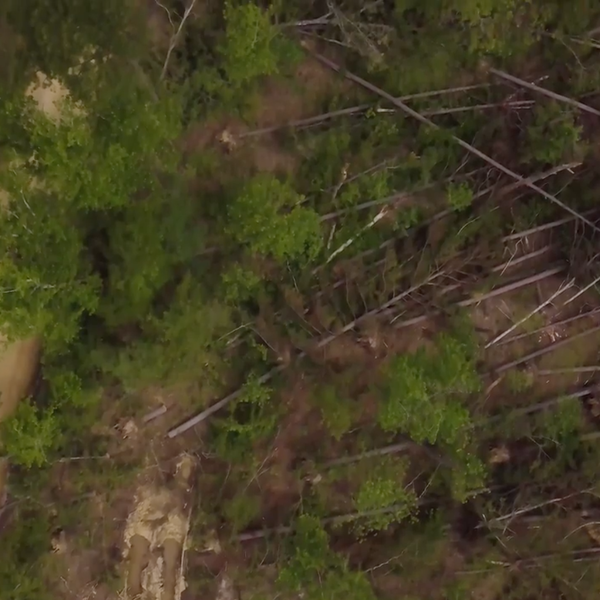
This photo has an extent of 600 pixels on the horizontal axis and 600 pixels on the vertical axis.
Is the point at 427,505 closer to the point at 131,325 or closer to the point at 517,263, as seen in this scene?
the point at 517,263

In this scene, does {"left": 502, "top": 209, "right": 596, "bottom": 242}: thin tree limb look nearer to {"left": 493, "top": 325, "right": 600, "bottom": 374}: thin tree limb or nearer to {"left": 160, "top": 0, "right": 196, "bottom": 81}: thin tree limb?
{"left": 493, "top": 325, "right": 600, "bottom": 374}: thin tree limb

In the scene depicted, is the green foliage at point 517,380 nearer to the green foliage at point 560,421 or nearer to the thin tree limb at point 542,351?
the thin tree limb at point 542,351

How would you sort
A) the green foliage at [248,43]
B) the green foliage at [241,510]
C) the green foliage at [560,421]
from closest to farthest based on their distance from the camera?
the green foliage at [248,43], the green foliage at [241,510], the green foliage at [560,421]

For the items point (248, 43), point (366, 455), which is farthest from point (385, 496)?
point (248, 43)

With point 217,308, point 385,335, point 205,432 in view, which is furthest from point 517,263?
point 205,432

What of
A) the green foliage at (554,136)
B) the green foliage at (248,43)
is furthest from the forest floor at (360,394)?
the green foliage at (248,43)

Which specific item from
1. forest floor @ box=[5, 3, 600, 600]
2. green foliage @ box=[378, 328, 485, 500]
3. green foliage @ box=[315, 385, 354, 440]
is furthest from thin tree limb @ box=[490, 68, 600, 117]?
green foliage @ box=[315, 385, 354, 440]
